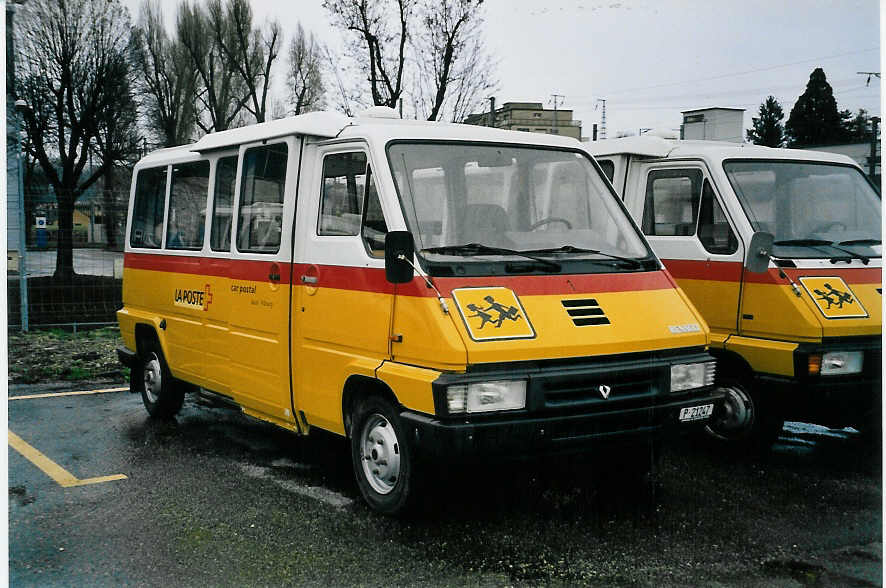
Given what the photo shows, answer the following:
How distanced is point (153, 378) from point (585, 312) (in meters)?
4.42

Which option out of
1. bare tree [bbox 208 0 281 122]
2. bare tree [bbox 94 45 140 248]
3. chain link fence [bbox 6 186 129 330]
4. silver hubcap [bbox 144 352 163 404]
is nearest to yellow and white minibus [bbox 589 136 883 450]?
bare tree [bbox 208 0 281 122]

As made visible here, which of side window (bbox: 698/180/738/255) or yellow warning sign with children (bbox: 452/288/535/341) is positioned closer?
yellow warning sign with children (bbox: 452/288/535/341)

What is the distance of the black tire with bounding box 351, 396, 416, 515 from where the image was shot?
16.8 ft

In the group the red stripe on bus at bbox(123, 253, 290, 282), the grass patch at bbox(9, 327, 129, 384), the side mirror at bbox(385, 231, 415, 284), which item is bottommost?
the grass patch at bbox(9, 327, 129, 384)

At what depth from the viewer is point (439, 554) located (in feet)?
15.8

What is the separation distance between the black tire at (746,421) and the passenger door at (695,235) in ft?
1.39

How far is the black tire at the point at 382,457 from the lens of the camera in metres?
5.12

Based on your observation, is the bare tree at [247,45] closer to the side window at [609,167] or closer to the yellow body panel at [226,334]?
the yellow body panel at [226,334]

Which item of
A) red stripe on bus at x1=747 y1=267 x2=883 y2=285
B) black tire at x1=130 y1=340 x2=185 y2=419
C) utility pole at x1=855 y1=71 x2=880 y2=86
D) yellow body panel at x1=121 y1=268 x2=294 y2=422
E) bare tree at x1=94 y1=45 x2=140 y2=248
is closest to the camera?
utility pole at x1=855 y1=71 x2=880 y2=86

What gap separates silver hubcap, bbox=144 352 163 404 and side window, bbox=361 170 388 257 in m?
3.32

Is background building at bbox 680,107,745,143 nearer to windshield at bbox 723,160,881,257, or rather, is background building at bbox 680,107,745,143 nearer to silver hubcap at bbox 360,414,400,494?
windshield at bbox 723,160,881,257

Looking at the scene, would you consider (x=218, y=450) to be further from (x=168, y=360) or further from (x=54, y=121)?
(x=54, y=121)

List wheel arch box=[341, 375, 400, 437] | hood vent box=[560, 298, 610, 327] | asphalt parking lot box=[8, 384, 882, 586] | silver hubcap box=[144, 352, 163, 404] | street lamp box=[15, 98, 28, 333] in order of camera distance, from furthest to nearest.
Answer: street lamp box=[15, 98, 28, 333] < silver hubcap box=[144, 352, 163, 404] < wheel arch box=[341, 375, 400, 437] < hood vent box=[560, 298, 610, 327] < asphalt parking lot box=[8, 384, 882, 586]

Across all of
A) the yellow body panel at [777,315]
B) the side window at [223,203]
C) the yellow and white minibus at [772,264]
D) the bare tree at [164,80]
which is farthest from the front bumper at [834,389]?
the bare tree at [164,80]
